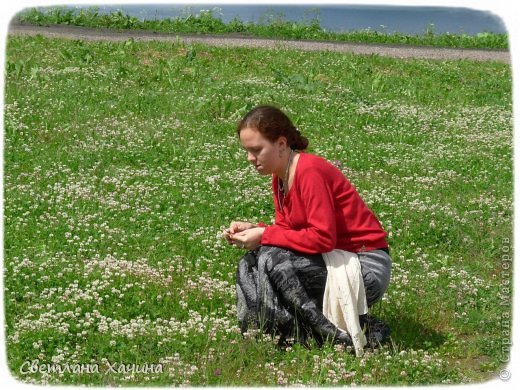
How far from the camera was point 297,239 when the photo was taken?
7605 millimetres

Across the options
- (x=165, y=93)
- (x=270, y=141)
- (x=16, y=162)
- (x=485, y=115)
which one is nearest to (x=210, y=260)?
(x=270, y=141)

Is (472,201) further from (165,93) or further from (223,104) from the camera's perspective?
(165,93)

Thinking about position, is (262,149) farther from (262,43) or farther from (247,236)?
(262,43)

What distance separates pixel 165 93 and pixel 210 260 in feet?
26.2

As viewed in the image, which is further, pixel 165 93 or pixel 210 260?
pixel 165 93

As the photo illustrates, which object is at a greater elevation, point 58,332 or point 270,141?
point 270,141

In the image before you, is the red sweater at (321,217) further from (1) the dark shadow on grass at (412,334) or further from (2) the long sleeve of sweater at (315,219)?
(1) the dark shadow on grass at (412,334)

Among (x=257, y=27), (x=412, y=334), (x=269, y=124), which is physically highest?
(x=269, y=124)

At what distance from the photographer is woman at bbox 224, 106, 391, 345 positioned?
24.8ft

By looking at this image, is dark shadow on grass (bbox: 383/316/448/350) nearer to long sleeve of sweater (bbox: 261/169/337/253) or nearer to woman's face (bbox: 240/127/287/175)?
long sleeve of sweater (bbox: 261/169/337/253)

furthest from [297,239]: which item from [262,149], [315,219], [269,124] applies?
[269,124]

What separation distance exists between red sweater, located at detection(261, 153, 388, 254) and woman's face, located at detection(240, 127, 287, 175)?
0.66 ft

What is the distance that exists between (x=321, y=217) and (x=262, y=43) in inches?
747

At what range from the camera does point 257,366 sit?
7.33 metres
